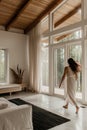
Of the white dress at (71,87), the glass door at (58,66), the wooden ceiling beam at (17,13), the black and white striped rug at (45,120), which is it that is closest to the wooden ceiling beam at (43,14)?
the wooden ceiling beam at (17,13)

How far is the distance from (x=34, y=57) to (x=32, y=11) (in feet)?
6.68

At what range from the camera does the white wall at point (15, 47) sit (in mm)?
6520

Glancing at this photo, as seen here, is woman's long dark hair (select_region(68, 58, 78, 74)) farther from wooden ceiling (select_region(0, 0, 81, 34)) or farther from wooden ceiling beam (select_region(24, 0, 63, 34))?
wooden ceiling beam (select_region(24, 0, 63, 34))

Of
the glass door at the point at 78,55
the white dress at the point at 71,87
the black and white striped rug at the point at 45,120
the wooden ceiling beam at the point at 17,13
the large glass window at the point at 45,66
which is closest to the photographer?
the black and white striped rug at the point at 45,120

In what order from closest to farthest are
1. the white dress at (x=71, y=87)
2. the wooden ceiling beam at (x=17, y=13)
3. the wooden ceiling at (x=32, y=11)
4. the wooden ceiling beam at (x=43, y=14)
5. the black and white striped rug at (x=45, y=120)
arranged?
the black and white striped rug at (x=45, y=120), the white dress at (x=71, y=87), the wooden ceiling at (x=32, y=11), the wooden ceiling beam at (x=17, y=13), the wooden ceiling beam at (x=43, y=14)

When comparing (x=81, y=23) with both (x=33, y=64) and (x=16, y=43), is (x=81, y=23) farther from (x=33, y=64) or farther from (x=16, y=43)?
(x=16, y=43)

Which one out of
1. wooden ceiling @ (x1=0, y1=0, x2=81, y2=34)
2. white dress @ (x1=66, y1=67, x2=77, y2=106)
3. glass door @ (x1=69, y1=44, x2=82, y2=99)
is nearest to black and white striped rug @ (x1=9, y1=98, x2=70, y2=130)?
white dress @ (x1=66, y1=67, x2=77, y2=106)

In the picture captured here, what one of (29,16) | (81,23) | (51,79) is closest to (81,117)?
(51,79)

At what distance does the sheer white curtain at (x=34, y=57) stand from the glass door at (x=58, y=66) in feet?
2.95

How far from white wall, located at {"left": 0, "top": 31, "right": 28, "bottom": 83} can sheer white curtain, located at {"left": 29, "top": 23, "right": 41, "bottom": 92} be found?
1.44 feet

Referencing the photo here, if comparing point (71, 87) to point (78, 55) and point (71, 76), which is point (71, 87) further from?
point (78, 55)

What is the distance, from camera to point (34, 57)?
6594 mm

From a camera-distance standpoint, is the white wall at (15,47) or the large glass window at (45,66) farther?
the white wall at (15,47)

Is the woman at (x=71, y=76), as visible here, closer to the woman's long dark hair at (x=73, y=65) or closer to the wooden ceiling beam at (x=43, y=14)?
the woman's long dark hair at (x=73, y=65)
